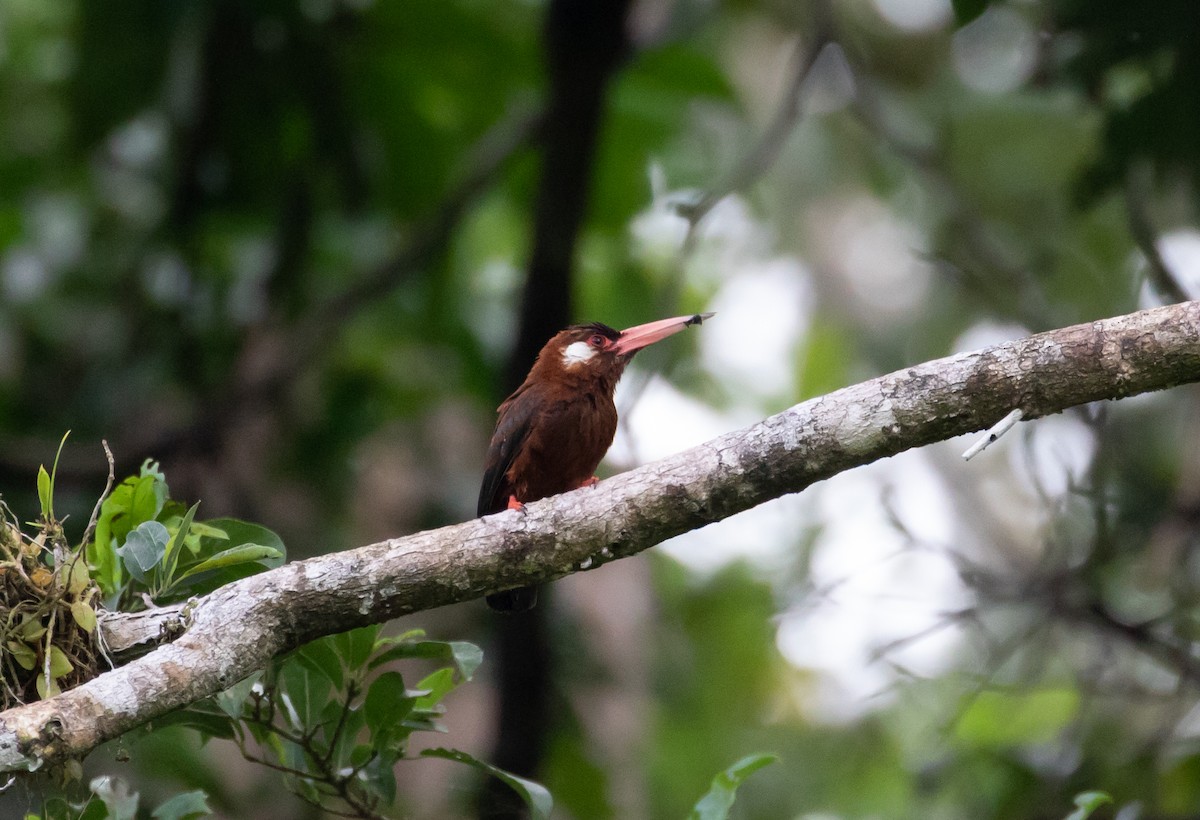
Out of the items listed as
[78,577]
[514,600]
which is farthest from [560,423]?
[78,577]

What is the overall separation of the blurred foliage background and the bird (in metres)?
0.15

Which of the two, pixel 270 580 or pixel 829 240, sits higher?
pixel 270 580

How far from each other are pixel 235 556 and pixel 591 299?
457 centimetres

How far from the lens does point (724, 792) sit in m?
2.75

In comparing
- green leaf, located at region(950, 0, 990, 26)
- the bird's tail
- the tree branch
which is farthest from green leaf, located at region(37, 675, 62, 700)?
green leaf, located at region(950, 0, 990, 26)

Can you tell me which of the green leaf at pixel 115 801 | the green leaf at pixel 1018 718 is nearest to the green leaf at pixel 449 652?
the green leaf at pixel 115 801

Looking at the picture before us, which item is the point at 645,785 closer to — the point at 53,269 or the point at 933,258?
the point at 933,258

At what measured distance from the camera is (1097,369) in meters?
2.49

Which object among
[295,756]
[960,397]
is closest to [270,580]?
[295,756]

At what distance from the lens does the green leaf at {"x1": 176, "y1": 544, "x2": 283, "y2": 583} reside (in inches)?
103

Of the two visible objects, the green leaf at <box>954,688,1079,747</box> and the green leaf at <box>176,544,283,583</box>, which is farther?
the green leaf at <box>954,688,1079,747</box>

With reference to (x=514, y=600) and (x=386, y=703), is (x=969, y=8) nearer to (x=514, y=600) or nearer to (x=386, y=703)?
(x=514, y=600)

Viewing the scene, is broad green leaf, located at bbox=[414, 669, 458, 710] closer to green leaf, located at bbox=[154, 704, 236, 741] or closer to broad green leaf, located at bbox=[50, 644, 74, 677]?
green leaf, located at bbox=[154, 704, 236, 741]

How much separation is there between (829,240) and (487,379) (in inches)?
162
